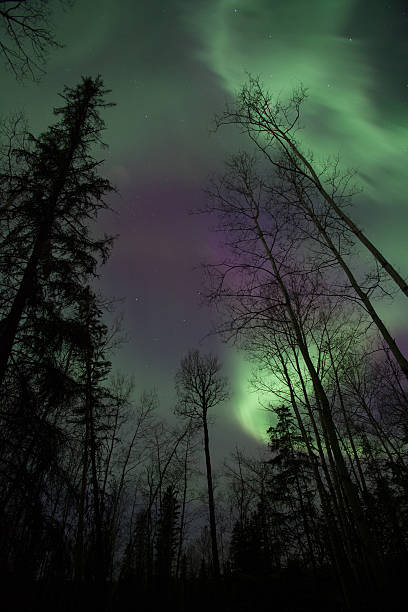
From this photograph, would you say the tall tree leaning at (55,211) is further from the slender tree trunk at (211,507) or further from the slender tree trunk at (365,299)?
the slender tree trunk at (211,507)

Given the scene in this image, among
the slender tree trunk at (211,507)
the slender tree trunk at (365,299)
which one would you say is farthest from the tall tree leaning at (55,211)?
the slender tree trunk at (211,507)

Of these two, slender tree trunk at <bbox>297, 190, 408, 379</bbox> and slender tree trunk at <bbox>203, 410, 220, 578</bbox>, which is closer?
slender tree trunk at <bbox>297, 190, 408, 379</bbox>

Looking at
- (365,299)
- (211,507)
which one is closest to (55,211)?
(365,299)

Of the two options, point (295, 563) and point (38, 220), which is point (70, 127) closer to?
→ point (38, 220)

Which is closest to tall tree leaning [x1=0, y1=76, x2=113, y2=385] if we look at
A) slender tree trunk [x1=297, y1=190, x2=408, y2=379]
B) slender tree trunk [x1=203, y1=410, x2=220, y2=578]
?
slender tree trunk [x1=297, y1=190, x2=408, y2=379]

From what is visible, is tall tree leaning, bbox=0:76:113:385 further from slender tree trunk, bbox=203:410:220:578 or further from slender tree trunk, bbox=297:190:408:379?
slender tree trunk, bbox=203:410:220:578

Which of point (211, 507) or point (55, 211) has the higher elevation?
point (55, 211)

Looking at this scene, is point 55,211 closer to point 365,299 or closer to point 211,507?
point 365,299

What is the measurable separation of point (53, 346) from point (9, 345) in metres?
0.83

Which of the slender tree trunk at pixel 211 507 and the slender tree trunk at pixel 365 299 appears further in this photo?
the slender tree trunk at pixel 211 507

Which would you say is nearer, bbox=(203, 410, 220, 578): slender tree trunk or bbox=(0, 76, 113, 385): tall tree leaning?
bbox=(0, 76, 113, 385): tall tree leaning

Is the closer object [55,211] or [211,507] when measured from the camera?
[55,211]

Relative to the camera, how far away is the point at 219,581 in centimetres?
1133

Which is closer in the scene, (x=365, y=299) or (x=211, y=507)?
(x=365, y=299)
